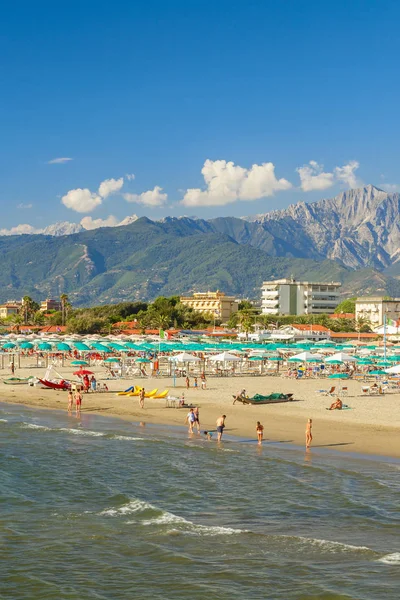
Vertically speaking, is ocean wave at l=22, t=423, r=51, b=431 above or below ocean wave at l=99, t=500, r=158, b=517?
above

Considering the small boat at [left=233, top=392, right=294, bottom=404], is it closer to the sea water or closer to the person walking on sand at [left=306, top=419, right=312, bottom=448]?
the sea water

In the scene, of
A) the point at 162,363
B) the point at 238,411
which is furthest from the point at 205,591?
the point at 162,363

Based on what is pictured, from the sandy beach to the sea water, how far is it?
9.10 ft

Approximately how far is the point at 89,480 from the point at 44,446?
6805 millimetres

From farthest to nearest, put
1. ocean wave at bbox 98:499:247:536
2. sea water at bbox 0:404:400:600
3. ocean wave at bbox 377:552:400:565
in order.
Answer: ocean wave at bbox 98:499:247:536
ocean wave at bbox 377:552:400:565
sea water at bbox 0:404:400:600

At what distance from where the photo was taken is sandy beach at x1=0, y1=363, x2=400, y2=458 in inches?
1208

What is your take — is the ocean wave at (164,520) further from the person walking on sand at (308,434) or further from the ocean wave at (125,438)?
the ocean wave at (125,438)

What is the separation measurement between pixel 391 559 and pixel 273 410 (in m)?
22.8

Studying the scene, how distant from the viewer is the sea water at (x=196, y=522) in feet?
48.3

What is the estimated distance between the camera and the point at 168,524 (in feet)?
60.7

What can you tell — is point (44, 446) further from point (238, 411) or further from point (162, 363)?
point (162, 363)

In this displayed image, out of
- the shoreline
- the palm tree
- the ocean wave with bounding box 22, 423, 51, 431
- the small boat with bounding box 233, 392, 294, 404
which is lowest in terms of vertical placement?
the ocean wave with bounding box 22, 423, 51, 431

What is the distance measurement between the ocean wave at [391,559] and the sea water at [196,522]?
0.02 meters

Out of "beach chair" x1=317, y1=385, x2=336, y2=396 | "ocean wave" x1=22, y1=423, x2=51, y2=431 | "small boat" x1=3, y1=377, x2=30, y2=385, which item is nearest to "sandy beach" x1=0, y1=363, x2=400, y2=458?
"beach chair" x1=317, y1=385, x2=336, y2=396
